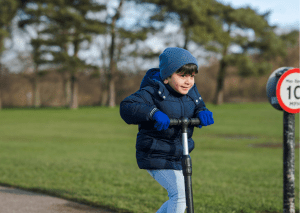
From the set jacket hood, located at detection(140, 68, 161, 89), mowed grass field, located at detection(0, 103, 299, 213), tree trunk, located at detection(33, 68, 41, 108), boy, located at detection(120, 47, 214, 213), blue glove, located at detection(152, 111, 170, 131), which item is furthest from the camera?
tree trunk, located at detection(33, 68, 41, 108)

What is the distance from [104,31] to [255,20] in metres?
15.7

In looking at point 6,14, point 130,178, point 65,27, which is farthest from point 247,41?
point 130,178

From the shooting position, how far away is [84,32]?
36.8 m

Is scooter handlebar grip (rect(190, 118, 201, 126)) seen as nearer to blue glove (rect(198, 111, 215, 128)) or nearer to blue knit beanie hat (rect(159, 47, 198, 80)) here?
blue glove (rect(198, 111, 215, 128))

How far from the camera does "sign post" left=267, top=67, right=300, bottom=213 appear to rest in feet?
11.7

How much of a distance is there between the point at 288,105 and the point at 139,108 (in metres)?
1.65

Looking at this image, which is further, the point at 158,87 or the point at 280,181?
the point at 280,181

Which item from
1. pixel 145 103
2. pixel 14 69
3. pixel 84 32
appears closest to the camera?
pixel 145 103

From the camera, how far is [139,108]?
8.59 feet

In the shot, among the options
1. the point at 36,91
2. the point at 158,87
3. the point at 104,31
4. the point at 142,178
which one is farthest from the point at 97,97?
the point at 158,87

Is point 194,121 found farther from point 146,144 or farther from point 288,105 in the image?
point 288,105

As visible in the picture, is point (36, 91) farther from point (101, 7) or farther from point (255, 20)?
point (255, 20)

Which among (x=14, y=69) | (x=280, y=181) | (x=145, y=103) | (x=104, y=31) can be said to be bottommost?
(x=280, y=181)

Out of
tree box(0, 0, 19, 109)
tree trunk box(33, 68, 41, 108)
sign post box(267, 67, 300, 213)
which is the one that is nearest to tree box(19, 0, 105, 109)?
tree box(0, 0, 19, 109)
